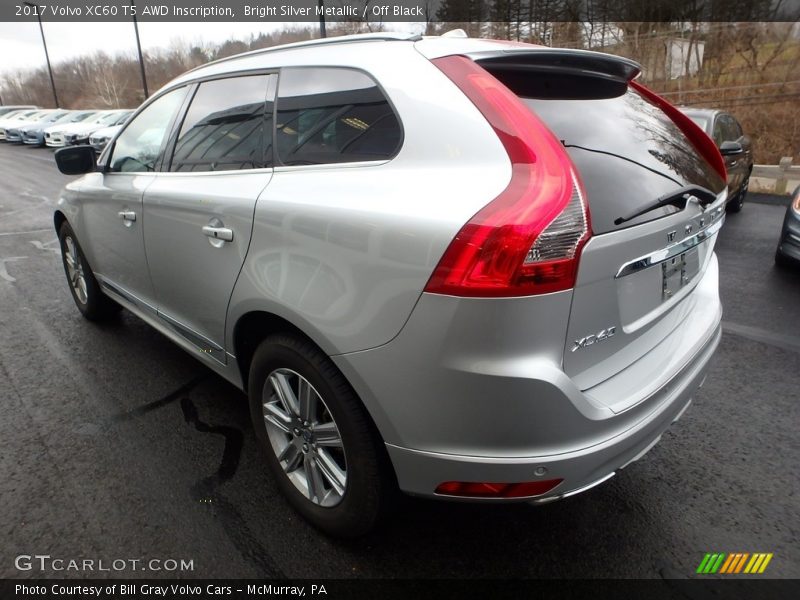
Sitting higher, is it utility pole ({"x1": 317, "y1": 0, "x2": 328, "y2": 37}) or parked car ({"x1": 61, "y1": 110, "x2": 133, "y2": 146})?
utility pole ({"x1": 317, "y1": 0, "x2": 328, "y2": 37})

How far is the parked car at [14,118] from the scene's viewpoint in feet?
89.8

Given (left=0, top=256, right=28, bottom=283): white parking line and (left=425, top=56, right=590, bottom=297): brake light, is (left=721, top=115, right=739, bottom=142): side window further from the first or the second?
(left=0, top=256, right=28, bottom=283): white parking line

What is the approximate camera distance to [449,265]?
59.4 inches

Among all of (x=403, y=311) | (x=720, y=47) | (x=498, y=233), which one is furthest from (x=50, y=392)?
(x=720, y=47)

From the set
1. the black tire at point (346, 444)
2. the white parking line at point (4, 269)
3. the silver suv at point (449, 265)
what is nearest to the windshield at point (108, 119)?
the white parking line at point (4, 269)

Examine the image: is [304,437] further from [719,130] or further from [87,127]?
[87,127]

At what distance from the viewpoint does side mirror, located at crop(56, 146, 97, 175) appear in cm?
379

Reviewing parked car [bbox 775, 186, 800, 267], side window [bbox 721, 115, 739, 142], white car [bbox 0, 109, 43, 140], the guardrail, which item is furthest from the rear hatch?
white car [bbox 0, 109, 43, 140]

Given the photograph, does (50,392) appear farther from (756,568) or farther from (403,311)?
(756,568)

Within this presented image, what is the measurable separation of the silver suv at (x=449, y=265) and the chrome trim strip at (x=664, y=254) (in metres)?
0.01

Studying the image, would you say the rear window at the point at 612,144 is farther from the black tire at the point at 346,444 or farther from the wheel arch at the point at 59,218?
the wheel arch at the point at 59,218

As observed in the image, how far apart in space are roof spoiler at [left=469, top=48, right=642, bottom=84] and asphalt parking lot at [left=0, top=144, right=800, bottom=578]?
5.78 feet

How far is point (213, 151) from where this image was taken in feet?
8.56

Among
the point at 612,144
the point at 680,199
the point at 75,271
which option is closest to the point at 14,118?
the point at 75,271
